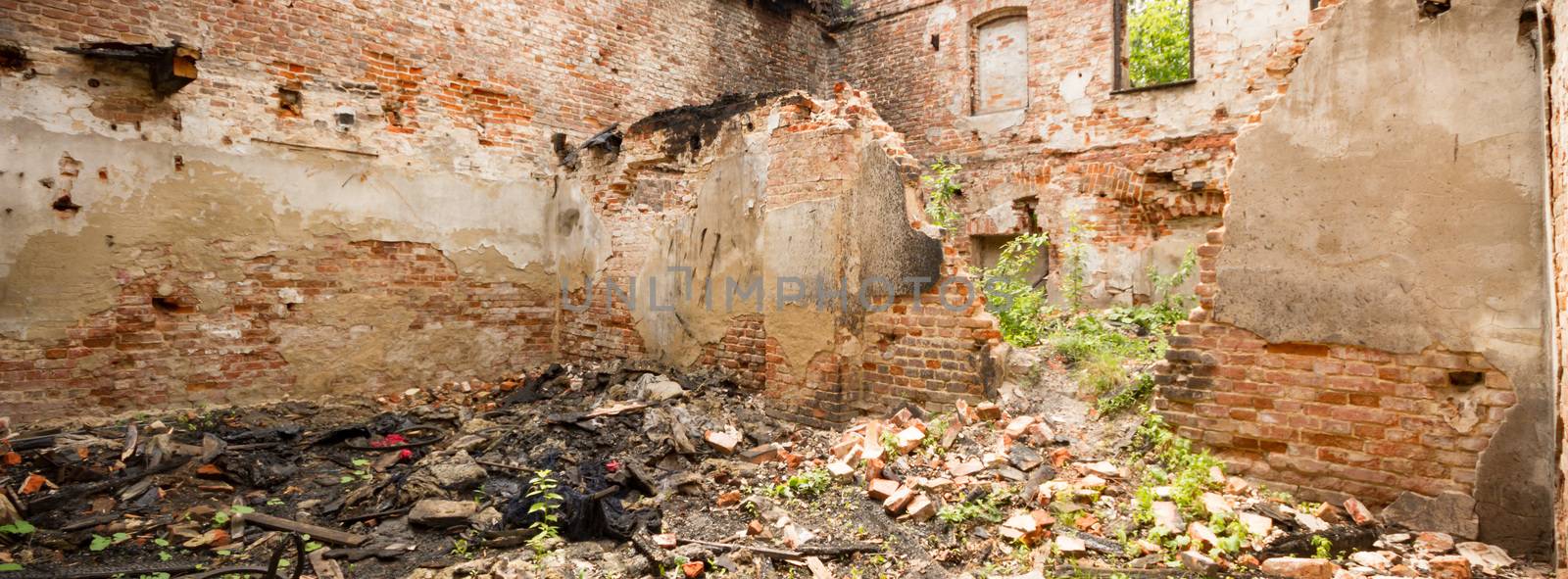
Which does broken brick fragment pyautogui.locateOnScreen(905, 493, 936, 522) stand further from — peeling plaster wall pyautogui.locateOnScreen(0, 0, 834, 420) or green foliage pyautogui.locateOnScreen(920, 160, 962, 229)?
peeling plaster wall pyautogui.locateOnScreen(0, 0, 834, 420)

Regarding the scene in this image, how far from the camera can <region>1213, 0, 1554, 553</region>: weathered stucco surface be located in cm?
339

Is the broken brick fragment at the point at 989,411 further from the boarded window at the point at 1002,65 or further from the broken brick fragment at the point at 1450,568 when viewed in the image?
the boarded window at the point at 1002,65

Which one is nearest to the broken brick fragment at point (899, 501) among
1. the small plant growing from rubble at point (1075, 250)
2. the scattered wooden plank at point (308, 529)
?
the scattered wooden plank at point (308, 529)

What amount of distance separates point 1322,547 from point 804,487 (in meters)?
2.46

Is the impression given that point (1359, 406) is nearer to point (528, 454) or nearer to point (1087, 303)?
point (528, 454)

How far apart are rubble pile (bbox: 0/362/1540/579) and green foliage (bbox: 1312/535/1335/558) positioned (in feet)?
0.04

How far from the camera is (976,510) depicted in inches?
154

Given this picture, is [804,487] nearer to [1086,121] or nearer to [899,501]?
[899,501]

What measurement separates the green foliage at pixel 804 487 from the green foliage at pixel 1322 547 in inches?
91.1

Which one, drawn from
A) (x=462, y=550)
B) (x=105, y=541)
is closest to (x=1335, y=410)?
(x=462, y=550)

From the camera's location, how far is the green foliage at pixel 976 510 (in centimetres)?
389

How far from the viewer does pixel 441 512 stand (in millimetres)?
4105

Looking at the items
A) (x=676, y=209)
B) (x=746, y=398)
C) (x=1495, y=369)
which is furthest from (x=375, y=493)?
(x=1495, y=369)

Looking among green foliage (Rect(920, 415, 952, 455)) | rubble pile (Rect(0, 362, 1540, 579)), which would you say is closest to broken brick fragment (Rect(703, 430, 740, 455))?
rubble pile (Rect(0, 362, 1540, 579))
